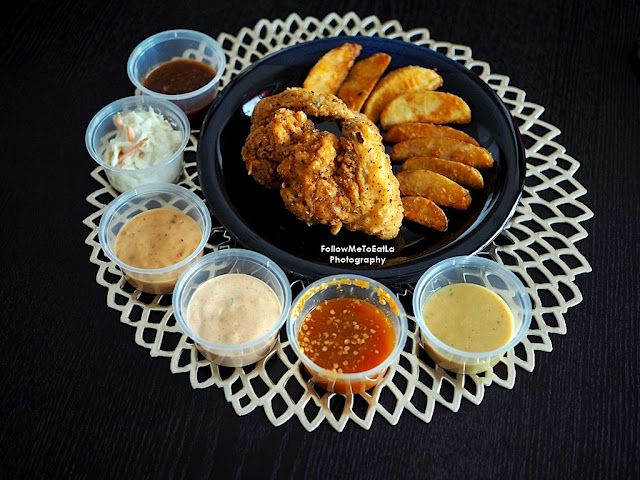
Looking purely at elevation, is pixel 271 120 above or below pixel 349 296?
above

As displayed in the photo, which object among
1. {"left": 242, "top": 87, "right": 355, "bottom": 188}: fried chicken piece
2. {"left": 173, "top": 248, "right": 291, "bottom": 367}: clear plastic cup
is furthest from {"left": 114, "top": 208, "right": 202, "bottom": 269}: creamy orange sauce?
{"left": 242, "top": 87, "right": 355, "bottom": 188}: fried chicken piece

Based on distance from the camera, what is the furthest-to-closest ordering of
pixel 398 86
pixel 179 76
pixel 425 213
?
pixel 179 76, pixel 398 86, pixel 425 213

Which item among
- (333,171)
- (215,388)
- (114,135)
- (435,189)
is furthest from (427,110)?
Answer: (215,388)

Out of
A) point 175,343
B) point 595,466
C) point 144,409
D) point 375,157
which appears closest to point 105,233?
point 175,343

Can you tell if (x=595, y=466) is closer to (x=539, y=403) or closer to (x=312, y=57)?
(x=539, y=403)

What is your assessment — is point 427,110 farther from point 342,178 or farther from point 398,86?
point 342,178
